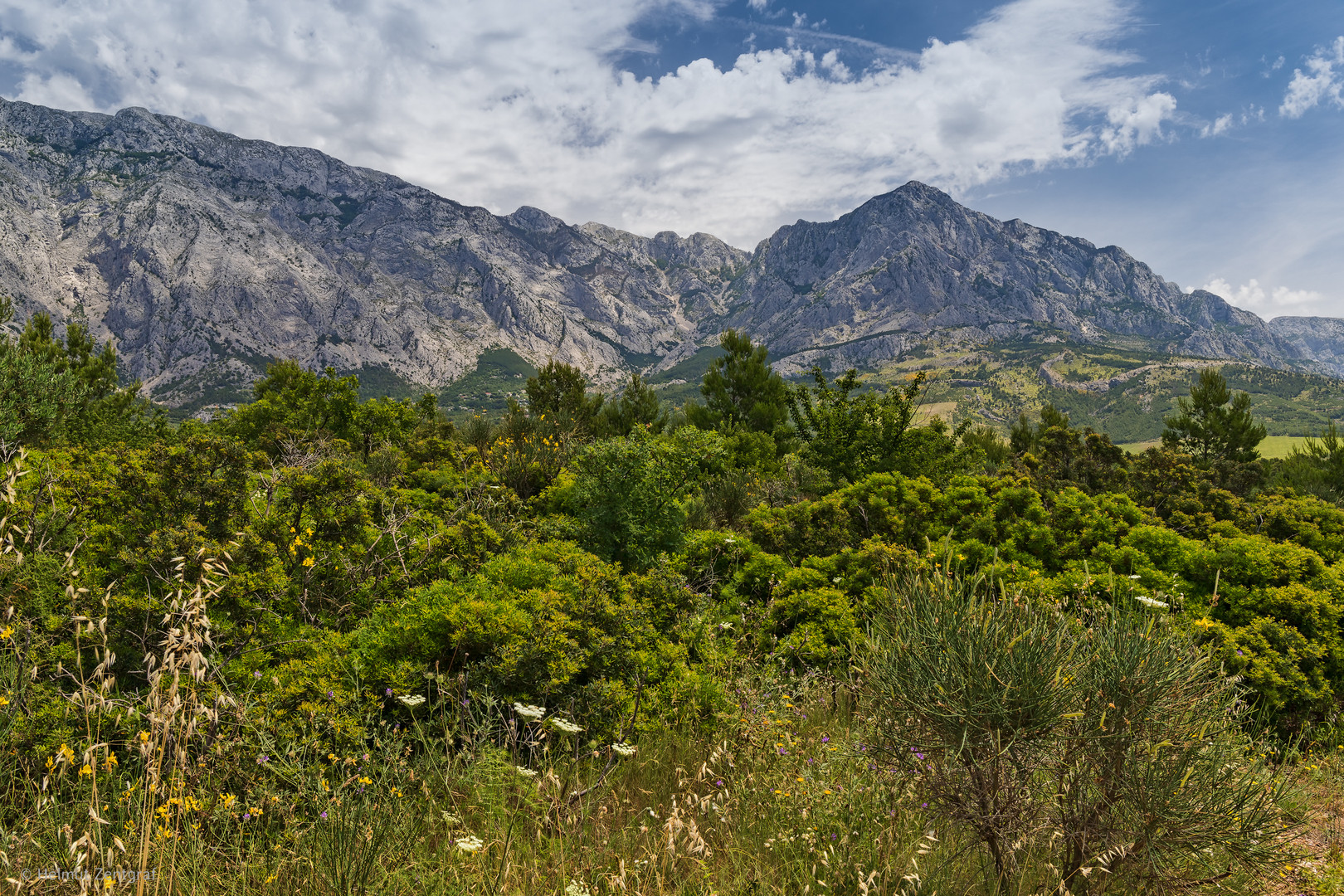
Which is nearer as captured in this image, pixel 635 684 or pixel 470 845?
pixel 470 845

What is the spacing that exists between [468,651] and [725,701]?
2226 millimetres

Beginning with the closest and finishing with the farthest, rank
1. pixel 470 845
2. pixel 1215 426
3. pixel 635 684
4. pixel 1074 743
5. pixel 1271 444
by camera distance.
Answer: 1. pixel 470 845
2. pixel 1074 743
3. pixel 635 684
4. pixel 1215 426
5. pixel 1271 444

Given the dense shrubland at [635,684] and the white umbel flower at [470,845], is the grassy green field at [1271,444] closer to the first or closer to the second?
the dense shrubland at [635,684]

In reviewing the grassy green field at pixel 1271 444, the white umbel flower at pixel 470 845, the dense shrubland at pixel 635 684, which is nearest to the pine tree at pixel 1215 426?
the dense shrubland at pixel 635 684

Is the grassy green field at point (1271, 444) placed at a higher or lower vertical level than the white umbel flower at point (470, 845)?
higher

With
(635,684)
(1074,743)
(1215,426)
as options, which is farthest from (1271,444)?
(635,684)

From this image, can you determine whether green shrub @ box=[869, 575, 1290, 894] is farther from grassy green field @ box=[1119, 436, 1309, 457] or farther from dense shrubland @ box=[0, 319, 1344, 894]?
grassy green field @ box=[1119, 436, 1309, 457]

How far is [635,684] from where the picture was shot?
15.4 ft

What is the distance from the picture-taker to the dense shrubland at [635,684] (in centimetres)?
266

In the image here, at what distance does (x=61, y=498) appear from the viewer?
18.3 feet

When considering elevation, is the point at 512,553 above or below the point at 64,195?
below

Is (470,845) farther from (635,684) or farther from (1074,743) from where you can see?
(1074,743)

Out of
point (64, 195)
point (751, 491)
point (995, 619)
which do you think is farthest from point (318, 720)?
point (64, 195)

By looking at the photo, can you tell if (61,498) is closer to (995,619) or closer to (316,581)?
(316,581)
